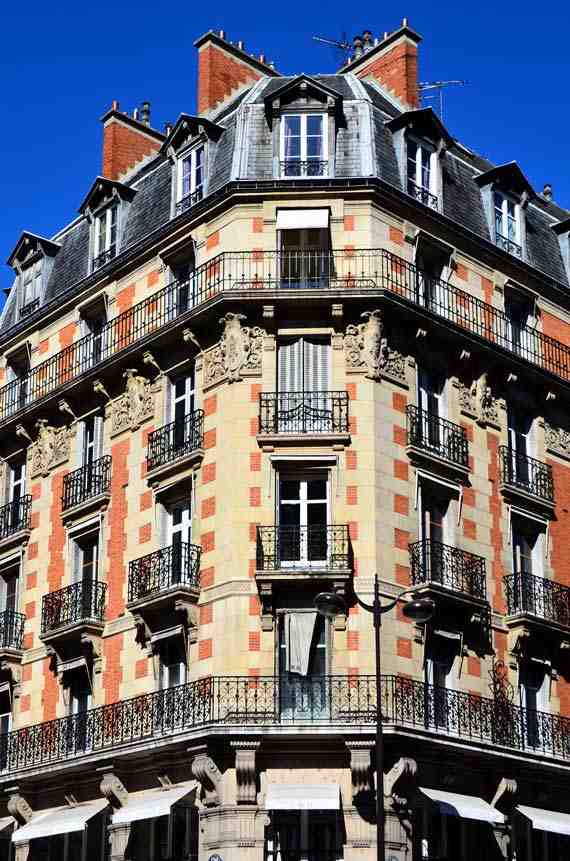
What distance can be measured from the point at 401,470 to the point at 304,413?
228 centimetres

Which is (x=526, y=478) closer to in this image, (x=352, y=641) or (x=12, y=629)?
(x=352, y=641)

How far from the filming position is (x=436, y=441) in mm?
30922

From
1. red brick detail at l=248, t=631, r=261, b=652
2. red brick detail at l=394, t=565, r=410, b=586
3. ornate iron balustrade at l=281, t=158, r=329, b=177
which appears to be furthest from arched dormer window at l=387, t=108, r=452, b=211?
red brick detail at l=248, t=631, r=261, b=652

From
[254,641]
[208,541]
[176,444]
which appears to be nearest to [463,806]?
[254,641]

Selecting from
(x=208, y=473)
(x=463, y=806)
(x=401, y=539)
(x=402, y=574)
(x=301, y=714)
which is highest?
(x=208, y=473)

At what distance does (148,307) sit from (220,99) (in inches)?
238

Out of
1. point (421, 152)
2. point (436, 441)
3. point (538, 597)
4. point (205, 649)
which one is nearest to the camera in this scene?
point (205, 649)

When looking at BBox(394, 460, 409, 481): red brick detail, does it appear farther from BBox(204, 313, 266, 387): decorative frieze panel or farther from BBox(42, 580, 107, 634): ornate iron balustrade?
BBox(42, 580, 107, 634): ornate iron balustrade

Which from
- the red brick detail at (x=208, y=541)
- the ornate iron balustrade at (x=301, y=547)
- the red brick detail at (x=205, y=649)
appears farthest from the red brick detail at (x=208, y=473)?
the red brick detail at (x=205, y=649)

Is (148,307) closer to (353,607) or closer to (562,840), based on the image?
(353,607)

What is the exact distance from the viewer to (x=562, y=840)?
1228 inches

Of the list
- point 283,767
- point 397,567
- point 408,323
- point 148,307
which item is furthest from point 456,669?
point 148,307

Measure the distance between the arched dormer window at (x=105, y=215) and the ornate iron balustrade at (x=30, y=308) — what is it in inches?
111

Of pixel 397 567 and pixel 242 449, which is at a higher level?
pixel 242 449
